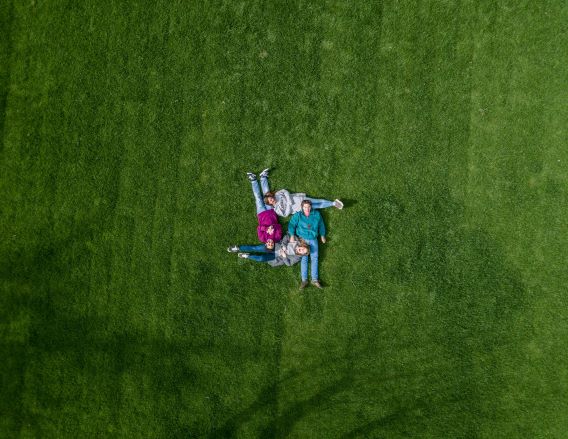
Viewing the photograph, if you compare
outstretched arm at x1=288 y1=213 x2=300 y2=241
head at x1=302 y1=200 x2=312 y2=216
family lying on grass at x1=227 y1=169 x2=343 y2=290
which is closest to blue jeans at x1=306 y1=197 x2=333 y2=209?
family lying on grass at x1=227 y1=169 x2=343 y2=290

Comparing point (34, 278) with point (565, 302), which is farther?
point (34, 278)

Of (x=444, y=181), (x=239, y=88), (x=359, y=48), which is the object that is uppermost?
(x=359, y=48)

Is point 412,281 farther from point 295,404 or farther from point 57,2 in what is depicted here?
point 57,2

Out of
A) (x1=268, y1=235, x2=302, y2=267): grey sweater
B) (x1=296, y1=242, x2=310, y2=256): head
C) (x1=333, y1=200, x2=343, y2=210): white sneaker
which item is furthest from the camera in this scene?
(x1=268, y1=235, x2=302, y2=267): grey sweater

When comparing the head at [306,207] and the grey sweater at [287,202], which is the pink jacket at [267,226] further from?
the head at [306,207]

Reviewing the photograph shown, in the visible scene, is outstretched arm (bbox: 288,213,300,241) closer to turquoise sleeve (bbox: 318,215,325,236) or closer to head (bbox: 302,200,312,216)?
head (bbox: 302,200,312,216)

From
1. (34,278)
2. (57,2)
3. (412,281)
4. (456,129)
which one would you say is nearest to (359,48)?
(456,129)

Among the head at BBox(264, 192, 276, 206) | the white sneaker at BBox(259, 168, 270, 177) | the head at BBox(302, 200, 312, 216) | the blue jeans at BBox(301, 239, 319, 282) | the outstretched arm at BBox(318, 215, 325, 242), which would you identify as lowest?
the blue jeans at BBox(301, 239, 319, 282)

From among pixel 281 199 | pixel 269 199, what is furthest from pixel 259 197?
pixel 281 199
